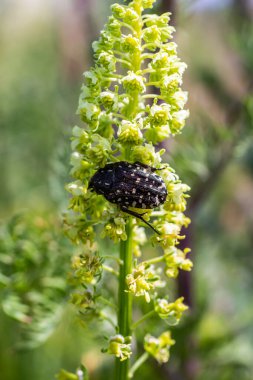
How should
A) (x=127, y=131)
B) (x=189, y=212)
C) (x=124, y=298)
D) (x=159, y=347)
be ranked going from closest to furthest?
(x=127, y=131) < (x=124, y=298) < (x=159, y=347) < (x=189, y=212)

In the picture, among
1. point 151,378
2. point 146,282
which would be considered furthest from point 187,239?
point 146,282

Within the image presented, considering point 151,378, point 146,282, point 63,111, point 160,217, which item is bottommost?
point 151,378

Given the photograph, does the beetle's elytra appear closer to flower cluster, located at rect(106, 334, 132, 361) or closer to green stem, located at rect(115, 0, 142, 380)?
green stem, located at rect(115, 0, 142, 380)

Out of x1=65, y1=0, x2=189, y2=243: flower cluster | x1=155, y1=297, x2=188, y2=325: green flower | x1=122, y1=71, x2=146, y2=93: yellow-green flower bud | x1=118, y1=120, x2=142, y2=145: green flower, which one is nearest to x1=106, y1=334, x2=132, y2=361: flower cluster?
x1=155, y1=297, x2=188, y2=325: green flower

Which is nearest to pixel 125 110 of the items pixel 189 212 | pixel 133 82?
pixel 133 82

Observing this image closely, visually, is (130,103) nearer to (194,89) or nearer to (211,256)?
(194,89)

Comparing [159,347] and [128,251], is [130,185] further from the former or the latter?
[159,347]

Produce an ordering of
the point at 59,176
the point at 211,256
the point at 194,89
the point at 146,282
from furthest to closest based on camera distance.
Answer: the point at 211,256, the point at 194,89, the point at 59,176, the point at 146,282
